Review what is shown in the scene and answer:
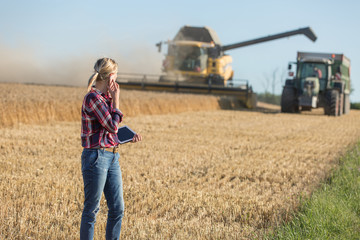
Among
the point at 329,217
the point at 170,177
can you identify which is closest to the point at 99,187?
the point at 329,217

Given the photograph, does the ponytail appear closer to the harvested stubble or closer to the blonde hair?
the blonde hair

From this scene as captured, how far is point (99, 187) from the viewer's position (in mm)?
3395

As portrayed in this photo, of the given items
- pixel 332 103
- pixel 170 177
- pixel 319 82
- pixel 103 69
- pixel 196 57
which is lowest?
pixel 170 177

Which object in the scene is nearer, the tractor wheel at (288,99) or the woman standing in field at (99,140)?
the woman standing in field at (99,140)

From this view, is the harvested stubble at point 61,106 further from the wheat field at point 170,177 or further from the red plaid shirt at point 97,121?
the red plaid shirt at point 97,121

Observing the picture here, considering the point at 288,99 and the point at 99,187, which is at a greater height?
the point at 288,99

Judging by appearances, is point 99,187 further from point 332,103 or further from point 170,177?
point 332,103

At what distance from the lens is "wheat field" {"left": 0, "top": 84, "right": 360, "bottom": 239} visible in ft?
14.3

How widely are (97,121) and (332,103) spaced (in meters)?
19.0

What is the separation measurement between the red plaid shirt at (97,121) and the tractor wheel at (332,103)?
18682mm

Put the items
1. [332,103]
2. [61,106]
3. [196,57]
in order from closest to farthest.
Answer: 1. [61,106]
2. [332,103]
3. [196,57]

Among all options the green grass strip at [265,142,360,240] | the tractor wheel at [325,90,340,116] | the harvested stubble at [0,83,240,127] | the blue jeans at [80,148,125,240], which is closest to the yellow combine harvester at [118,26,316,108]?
the harvested stubble at [0,83,240,127]

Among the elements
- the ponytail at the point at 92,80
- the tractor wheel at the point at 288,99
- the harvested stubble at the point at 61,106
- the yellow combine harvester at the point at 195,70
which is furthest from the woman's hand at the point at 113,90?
the yellow combine harvester at the point at 195,70

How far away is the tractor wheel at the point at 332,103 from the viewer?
20734 mm
